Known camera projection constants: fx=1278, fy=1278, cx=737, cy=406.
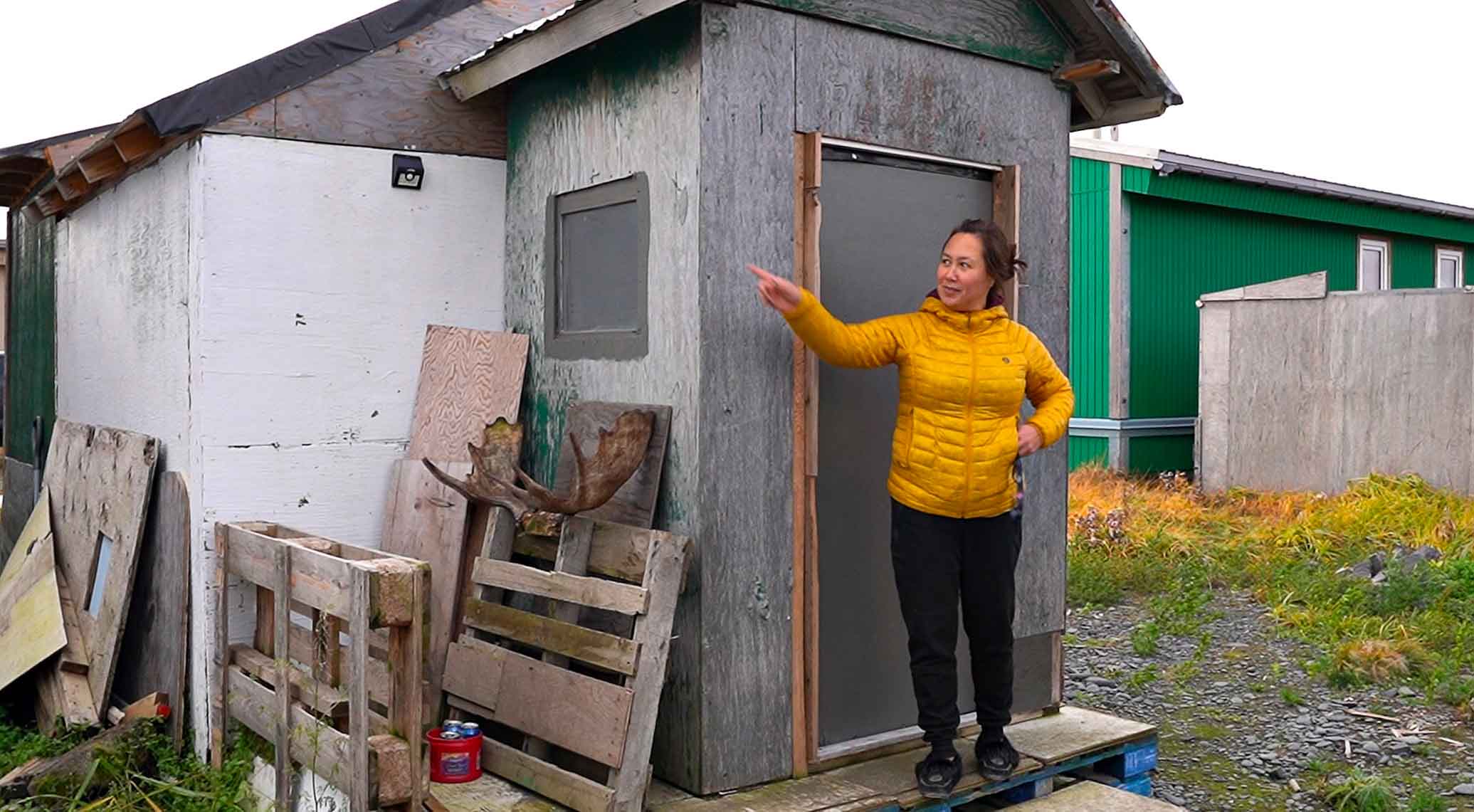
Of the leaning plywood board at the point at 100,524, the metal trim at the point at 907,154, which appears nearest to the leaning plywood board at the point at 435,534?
the leaning plywood board at the point at 100,524

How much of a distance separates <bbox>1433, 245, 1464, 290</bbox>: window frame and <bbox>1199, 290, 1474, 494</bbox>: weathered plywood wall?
22.5 ft

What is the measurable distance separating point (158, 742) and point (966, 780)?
10.8ft

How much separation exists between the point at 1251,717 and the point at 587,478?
423cm

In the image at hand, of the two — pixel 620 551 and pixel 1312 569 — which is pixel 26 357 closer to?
pixel 620 551

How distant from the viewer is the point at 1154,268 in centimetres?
1429

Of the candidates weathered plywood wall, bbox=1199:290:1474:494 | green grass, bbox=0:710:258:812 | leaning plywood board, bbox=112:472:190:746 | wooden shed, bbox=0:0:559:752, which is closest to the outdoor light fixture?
wooden shed, bbox=0:0:559:752

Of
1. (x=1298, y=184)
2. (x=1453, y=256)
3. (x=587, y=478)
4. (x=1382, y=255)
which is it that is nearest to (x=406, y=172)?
(x=587, y=478)

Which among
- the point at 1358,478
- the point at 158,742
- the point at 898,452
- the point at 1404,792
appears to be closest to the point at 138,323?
the point at 158,742

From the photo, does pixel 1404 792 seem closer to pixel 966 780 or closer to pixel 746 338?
pixel 966 780

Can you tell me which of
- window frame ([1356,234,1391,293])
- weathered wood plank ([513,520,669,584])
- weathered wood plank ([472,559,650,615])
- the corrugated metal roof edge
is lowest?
weathered wood plank ([472,559,650,615])

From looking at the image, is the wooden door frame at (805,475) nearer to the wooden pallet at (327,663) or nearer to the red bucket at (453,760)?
the red bucket at (453,760)

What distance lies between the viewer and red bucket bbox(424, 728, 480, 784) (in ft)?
14.6

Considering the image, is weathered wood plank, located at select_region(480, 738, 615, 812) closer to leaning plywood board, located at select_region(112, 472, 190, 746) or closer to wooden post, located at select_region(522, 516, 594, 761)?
wooden post, located at select_region(522, 516, 594, 761)

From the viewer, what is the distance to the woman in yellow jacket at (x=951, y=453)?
441 centimetres
